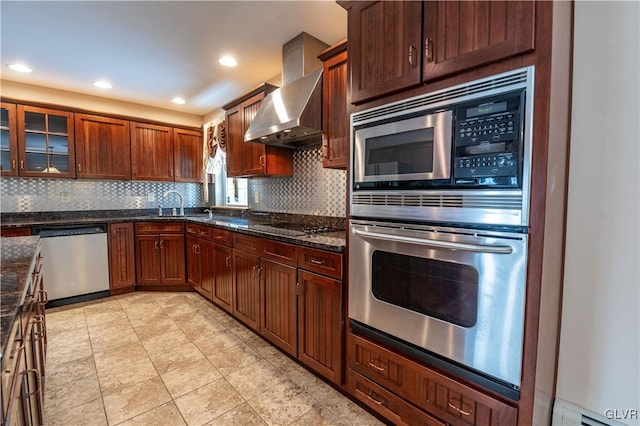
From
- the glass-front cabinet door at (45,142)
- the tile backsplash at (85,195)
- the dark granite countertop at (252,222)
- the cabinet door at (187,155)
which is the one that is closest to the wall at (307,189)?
the dark granite countertop at (252,222)

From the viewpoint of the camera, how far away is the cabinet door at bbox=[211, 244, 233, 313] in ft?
9.25

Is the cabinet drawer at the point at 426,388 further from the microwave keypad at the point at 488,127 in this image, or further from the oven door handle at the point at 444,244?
the microwave keypad at the point at 488,127

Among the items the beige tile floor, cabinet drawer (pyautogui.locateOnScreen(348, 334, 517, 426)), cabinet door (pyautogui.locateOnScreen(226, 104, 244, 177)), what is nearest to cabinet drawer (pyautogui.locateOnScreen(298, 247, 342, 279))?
cabinet drawer (pyautogui.locateOnScreen(348, 334, 517, 426))

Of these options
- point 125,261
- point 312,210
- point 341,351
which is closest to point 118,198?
point 125,261

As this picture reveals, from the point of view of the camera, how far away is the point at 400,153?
4.62 feet

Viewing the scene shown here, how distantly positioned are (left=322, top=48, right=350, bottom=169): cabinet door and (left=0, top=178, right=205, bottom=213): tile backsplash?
342cm

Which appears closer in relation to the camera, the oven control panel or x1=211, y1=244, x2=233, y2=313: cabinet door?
the oven control panel

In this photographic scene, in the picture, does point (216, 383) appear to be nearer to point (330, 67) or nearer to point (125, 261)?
point (330, 67)

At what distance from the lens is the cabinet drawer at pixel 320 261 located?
5.71ft

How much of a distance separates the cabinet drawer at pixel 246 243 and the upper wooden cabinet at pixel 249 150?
74cm

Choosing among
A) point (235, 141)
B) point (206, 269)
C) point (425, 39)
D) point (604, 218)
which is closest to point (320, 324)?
point (604, 218)

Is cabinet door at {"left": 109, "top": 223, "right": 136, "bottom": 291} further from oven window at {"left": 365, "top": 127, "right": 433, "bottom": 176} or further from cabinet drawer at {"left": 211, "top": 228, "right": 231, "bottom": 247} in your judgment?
oven window at {"left": 365, "top": 127, "right": 433, "bottom": 176}

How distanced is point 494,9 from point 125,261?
4243mm

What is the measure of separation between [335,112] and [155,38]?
1706mm
